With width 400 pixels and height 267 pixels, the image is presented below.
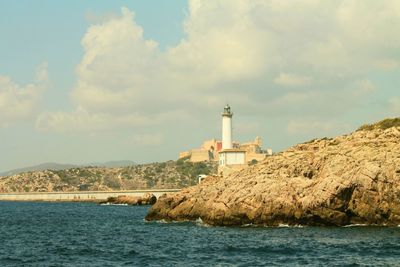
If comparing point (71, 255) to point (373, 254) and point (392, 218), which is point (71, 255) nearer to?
point (373, 254)

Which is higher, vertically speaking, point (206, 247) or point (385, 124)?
point (385, 124)

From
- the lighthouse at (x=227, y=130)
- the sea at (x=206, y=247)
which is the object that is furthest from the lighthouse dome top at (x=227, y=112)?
the sea at (x=206, y=247)

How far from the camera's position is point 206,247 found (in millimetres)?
47812

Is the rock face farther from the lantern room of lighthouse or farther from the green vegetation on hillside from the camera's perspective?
the lantern room of lighthouse

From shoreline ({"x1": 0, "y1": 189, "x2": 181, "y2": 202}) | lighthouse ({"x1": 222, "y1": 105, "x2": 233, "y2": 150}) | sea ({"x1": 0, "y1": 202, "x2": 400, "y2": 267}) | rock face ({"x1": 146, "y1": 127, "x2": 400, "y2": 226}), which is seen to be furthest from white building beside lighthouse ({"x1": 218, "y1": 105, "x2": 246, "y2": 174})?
sea ({"x1": 0, "y1": 202, "x2": 400, "y2": 267})

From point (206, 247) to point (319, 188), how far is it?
1627 cm

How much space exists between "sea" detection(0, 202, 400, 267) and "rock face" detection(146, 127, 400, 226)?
81.5 inches

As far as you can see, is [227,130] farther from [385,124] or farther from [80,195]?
[80,195]

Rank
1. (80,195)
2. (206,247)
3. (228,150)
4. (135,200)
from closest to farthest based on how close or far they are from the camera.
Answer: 1. (206,247)
2. (228,150)
3. (135,200)
4. (80,195)

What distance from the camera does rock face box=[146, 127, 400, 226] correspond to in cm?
5856

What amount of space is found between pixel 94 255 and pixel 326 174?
83.9 feet

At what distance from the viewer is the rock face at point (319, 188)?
5856cm

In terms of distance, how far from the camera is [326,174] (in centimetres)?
6141

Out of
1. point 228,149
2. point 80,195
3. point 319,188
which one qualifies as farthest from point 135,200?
point 319,188
